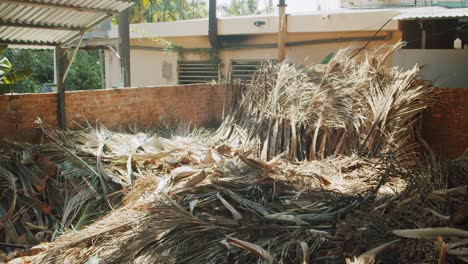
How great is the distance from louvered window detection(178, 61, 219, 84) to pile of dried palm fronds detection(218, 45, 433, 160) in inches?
259

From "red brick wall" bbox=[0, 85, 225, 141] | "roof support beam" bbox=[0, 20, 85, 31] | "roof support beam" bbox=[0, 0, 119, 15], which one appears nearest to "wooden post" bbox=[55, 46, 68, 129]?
"red brick wall" bbox=[0, 85, 225, 141]

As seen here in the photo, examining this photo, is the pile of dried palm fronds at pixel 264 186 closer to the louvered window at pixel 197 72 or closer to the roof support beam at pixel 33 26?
the roof support beam at pixel 33 26

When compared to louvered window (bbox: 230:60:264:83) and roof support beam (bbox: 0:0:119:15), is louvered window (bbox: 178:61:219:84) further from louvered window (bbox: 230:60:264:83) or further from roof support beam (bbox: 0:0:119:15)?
roof support beam (bbox: 0:0:119:15)

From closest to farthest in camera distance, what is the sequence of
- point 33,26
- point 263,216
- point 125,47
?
point 263,216 < point 33,26 < point 125,47

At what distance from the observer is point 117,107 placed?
36.4ft

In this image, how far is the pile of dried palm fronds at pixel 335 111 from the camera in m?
9.06

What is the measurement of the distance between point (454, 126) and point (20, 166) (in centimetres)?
691

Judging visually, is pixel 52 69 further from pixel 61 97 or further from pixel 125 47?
pixel 61 97

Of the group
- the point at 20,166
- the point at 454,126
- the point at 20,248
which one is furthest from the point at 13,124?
the point at 454,126

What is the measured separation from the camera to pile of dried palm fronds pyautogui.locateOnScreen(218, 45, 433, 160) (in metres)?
9.06

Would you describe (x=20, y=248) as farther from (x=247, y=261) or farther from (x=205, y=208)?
(x=247, y=261)

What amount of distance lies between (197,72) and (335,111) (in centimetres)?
857

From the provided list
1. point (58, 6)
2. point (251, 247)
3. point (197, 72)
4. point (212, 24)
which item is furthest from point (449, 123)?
point (197, 72)

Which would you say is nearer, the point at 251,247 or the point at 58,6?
the point at 251,247
